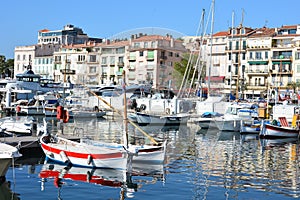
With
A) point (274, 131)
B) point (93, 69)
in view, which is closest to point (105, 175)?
point (274, 131)

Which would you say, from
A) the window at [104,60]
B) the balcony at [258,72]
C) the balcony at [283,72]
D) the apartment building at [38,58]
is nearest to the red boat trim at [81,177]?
the balcony at [283,72]

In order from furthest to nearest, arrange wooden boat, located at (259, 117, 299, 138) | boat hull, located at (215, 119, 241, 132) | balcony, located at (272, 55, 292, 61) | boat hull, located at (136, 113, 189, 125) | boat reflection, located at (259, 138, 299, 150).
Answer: balcony, located at (272, 55, 292, 61) → boat hull, located at (136, 113, 189, 125) → boat hull, located at (215, 119, 241, 132) → wooden boat, located at (259, 117, 299, 138) → boat reflection, located at (259, 138, 299, 150)

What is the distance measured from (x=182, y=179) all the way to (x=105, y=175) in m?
3.49

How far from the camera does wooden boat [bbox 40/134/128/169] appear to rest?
969 inches

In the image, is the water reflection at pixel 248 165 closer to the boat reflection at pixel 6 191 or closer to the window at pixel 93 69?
the boat reflection at pixel 6 191

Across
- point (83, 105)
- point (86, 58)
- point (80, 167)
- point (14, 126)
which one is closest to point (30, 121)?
point (14, 126)

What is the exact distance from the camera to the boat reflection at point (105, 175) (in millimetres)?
22142

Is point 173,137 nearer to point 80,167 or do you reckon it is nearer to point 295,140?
point 295,140

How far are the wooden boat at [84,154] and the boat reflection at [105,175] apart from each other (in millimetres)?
277

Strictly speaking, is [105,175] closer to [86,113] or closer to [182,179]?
[182,179]

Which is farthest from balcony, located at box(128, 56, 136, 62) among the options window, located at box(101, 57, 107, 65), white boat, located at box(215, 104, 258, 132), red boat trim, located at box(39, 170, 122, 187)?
red boat trim, located at box(39, 170, 122, 187)

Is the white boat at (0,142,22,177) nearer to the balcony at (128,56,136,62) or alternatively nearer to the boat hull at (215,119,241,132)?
the boat hull at (215,119,241,132)

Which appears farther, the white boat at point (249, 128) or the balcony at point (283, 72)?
the balcony at point (283, 72)

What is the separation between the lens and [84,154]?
82.8ft
